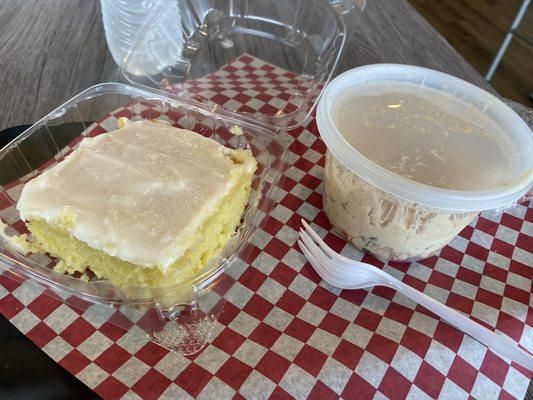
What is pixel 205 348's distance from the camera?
3.02 ft

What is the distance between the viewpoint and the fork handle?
2.70 feet

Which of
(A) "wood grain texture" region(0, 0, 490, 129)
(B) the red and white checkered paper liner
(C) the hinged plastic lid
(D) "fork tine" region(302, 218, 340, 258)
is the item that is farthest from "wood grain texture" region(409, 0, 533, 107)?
(D) "fork tine" region(302, 218, 340, 258)

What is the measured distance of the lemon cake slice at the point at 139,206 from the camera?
2.87ft

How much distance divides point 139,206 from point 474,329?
2.46 ft

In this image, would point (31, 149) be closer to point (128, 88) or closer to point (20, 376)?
point (128, 88)

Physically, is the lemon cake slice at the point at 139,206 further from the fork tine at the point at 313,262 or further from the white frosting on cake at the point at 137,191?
the fork tine at the point at 313,262

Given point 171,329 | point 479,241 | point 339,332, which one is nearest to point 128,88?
point 171,329

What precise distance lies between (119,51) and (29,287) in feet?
3.45

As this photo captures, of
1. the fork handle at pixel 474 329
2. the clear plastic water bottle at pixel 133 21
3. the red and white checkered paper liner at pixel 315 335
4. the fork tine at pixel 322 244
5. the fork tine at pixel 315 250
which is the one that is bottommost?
the red and white checkered paper liner at pixel 315 335

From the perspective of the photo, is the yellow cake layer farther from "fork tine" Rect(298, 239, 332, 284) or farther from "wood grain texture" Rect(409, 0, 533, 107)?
"wood grain texture" Rect(409, 0, 533, 107)

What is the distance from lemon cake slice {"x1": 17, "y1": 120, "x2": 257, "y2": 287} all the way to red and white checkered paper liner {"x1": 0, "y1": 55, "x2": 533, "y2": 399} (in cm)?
13

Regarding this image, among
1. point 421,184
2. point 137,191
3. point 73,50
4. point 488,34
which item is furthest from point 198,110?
point 488,34

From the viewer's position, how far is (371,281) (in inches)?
39.7

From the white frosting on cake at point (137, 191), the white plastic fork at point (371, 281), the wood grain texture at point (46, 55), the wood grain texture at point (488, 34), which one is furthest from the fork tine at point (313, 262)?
the wood grain texture at point (488, 34)
